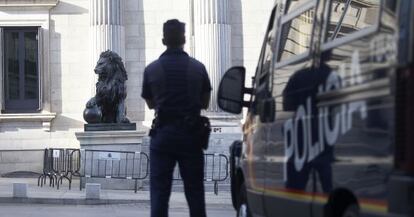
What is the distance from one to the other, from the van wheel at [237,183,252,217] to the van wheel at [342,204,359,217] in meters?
2.67

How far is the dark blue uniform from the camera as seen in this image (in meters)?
7.59

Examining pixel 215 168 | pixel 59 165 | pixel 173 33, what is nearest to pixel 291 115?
pixel 173 33

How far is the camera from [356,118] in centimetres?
575

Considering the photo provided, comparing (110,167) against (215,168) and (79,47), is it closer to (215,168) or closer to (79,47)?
(215,168)

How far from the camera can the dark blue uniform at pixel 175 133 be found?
7.59 m

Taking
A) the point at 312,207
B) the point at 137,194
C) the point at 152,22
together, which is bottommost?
the point at 137,194

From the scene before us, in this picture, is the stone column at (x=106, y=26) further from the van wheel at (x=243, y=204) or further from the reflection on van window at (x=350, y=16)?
the reflection on van window at (x=350, y=16)

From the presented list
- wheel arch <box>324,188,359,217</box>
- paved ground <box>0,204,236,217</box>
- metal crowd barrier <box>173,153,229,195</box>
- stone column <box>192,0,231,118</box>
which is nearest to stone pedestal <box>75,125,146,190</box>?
metal crowd barrier <box>173,153,229,195</box>

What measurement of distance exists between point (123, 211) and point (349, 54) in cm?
1110

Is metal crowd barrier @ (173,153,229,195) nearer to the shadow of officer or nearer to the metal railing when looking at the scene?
the metal railing

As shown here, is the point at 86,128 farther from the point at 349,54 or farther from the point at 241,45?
the point at 349,54

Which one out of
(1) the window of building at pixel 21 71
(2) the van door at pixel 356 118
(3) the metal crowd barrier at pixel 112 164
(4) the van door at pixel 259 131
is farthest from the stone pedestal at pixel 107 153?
(2) the van door at pixel 356 118

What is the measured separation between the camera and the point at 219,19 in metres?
28.1

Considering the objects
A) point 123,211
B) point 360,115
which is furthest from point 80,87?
point 360,115
